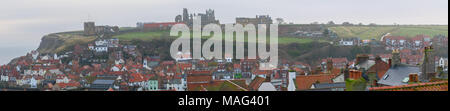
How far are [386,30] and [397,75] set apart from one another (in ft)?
222

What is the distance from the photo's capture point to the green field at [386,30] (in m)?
66.8

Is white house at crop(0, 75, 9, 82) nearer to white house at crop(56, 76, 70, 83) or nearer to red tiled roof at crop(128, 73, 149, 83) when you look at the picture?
white house at crop(56, 76, 70, 83)

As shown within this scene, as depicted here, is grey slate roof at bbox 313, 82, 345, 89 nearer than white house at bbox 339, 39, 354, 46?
Yes

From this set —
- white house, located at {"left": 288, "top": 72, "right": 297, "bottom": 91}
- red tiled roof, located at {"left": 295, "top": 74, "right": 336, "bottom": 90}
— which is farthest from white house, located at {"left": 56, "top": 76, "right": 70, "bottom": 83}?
red tiled roof, located at {"left": 295, "top": 74, "right": 336, "bottom": 90}

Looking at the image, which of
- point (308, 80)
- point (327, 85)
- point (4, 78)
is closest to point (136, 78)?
point (4, 78)

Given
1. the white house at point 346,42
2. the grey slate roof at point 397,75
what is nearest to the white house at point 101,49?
the white house at point 346,42

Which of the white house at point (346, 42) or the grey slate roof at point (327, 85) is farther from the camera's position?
the white house at point (346, 42)

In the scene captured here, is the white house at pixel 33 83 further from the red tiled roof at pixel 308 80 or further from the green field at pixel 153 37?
the red tiled roof at pixel 308 80

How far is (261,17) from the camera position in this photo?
7981cm

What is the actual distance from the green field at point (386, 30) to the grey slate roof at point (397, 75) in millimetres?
55104

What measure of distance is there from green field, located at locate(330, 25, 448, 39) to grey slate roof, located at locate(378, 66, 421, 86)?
5510 centimetres

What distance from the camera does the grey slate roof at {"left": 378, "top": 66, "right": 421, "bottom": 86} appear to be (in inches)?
482

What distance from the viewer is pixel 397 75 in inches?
506
